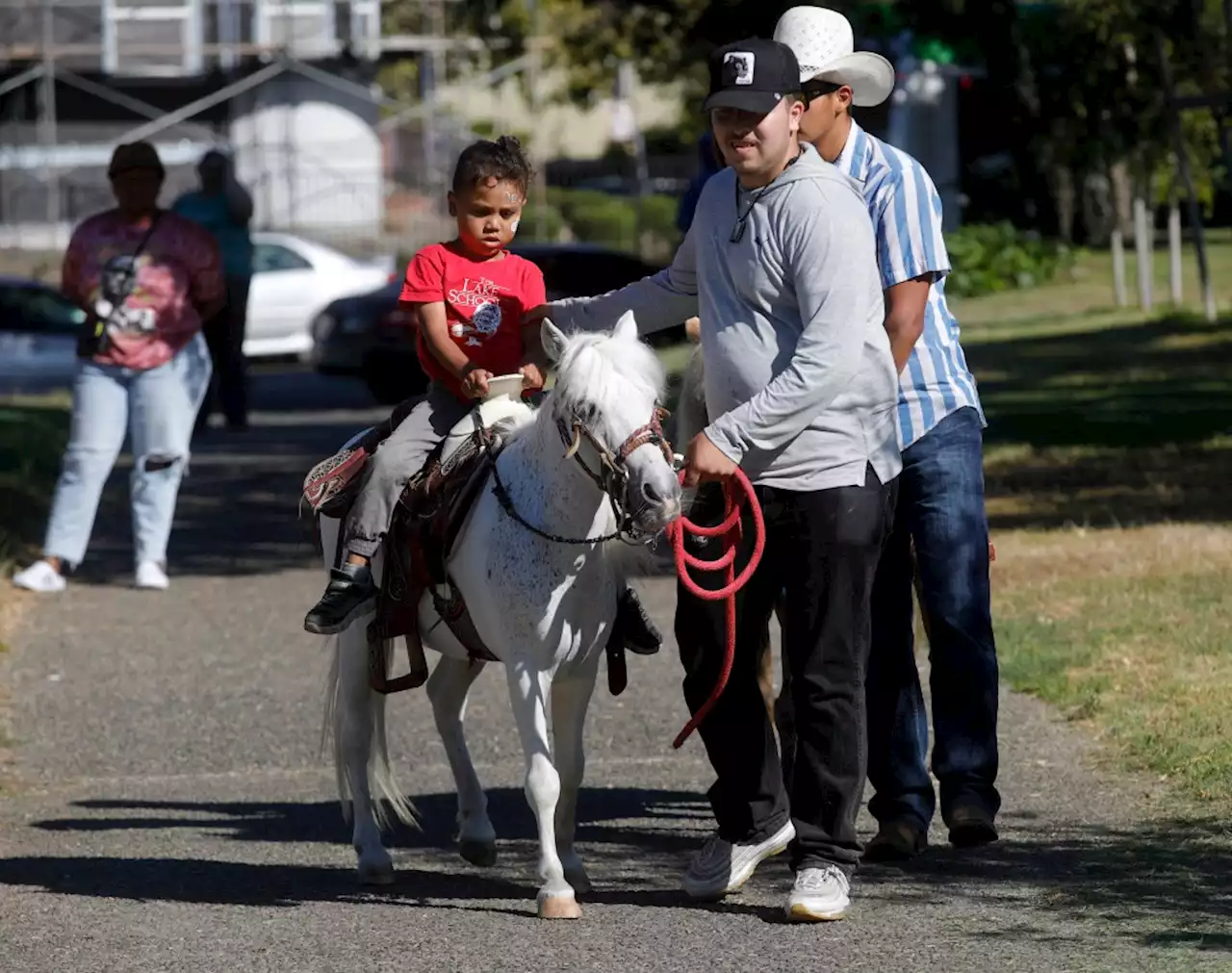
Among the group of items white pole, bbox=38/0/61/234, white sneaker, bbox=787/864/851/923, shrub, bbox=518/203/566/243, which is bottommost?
white sneaker, bbox=787/864/851/923

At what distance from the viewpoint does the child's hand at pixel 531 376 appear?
6.70 meters

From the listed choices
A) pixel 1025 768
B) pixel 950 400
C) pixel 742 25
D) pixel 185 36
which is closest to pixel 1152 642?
pixel 1025 768

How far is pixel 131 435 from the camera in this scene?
42.0 feet

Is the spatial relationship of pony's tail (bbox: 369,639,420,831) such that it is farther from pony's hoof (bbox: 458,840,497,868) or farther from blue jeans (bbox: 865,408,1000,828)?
blue jeans (bbox: 865,408,1000,828)

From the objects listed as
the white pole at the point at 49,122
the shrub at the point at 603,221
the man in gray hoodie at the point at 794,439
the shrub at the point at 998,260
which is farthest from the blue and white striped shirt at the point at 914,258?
the shrub at the point at 603,221

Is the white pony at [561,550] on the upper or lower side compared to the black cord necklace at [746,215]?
lower

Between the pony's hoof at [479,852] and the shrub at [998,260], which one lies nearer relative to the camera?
the pony's hoof at [479,852]

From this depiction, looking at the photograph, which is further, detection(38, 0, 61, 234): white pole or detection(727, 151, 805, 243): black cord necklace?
detection(38, 0, 61, 234): white pole

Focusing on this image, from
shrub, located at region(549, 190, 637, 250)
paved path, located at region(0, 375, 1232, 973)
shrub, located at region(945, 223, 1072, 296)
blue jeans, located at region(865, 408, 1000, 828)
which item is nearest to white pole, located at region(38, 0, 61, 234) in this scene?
shrub, located at region(549, 190, 637, 250)

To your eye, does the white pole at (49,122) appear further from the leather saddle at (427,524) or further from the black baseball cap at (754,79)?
the black baseball cap at (754,79)

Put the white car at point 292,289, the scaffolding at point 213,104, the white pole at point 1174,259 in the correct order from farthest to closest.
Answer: the scaffolding at point 213,104 < the white car at point 292,289 < the white pole at point 1174,259

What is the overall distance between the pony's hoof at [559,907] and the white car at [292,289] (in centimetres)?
2306

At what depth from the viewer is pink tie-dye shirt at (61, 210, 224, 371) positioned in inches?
492

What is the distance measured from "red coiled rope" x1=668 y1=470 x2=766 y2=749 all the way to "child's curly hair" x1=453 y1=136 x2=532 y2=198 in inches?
45.6
